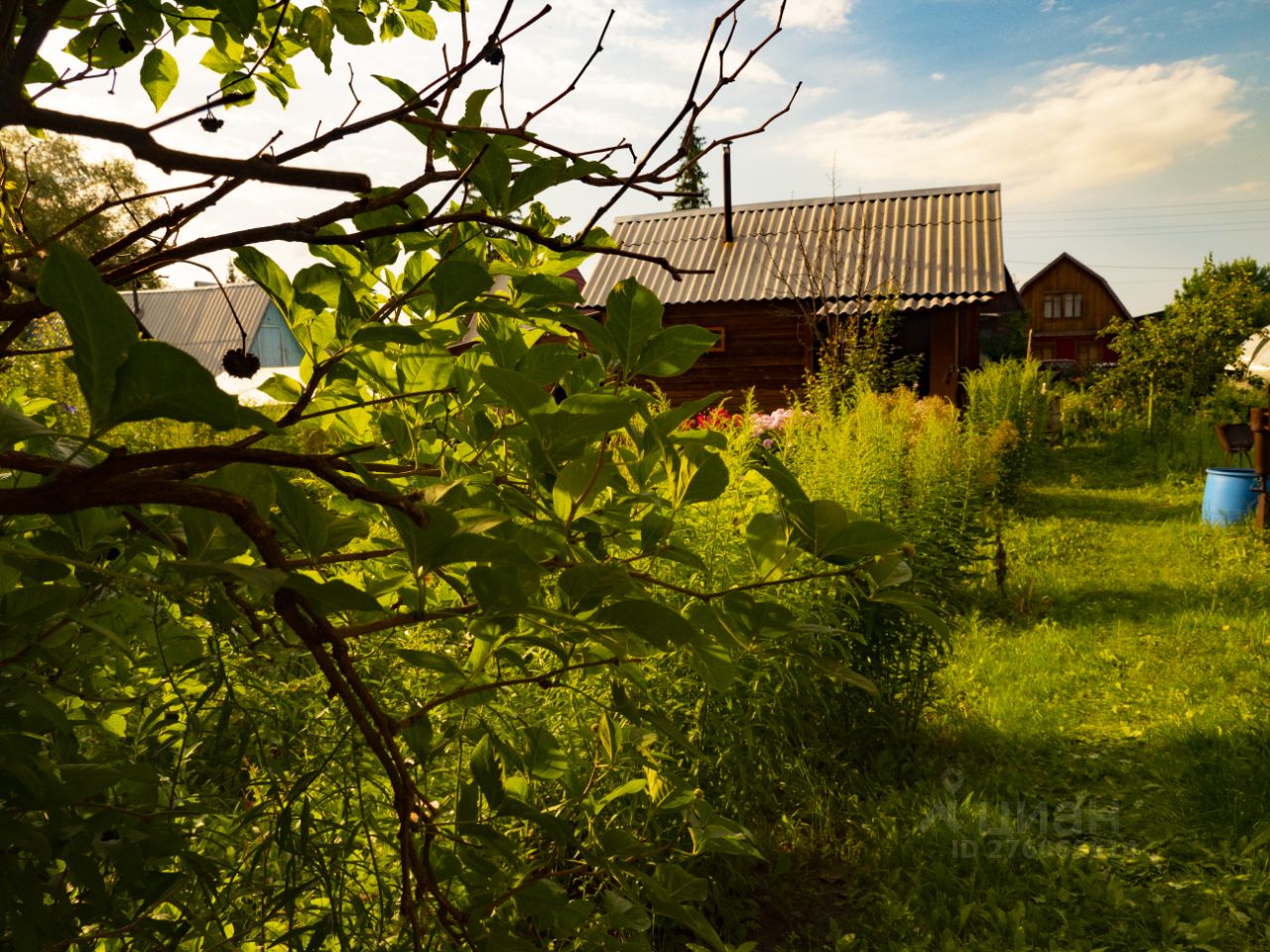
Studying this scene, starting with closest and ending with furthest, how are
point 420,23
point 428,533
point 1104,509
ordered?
point 428,533
point 420,23
point 1104,509

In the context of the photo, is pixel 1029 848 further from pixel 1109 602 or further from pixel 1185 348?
pixel 1185 348

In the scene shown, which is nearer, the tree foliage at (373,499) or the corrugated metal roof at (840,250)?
the tree foliage at (373,499)

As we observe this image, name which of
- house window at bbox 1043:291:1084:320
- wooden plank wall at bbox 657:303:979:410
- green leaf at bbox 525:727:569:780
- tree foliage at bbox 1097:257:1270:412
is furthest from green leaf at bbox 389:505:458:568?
house window at bbox 1043:291:1084:320

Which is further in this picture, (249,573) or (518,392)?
(518,392)

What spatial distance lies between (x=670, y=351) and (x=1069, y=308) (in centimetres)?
5554

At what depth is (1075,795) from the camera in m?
3.78

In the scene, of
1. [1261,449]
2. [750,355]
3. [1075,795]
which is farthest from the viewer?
[750,355]

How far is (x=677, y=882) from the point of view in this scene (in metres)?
1.07

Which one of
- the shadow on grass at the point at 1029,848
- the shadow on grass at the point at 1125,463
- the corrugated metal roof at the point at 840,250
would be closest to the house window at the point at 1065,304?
the corrugated metal roof at the point at 840,250

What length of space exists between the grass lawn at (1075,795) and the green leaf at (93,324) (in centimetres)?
274

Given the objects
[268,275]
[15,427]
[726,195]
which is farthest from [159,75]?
[726,195]

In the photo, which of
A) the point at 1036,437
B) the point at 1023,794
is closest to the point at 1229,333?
the point at 1036,437

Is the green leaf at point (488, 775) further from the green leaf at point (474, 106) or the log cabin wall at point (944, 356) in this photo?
the log cabin wall at point (944, 356)

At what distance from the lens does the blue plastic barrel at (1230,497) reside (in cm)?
771
